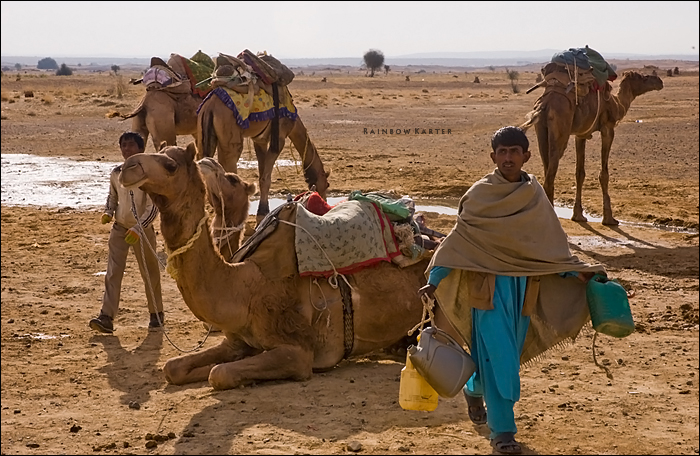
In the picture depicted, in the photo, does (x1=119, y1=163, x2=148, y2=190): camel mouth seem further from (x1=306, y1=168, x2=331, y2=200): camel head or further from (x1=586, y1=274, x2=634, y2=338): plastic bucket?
(x1=306, y1=168, x2=331, y2=200): camel head

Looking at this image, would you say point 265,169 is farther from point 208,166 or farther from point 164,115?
point 208,166

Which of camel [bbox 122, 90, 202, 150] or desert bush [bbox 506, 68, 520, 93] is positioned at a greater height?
camel [bbox 122, 90, 202, 150]

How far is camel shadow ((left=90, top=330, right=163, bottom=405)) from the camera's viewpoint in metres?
6.53

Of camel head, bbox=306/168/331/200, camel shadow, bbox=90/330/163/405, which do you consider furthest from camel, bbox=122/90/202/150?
camel shadow, bbox=90/330/163/405

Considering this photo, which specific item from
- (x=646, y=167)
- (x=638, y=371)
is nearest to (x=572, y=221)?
(x=646, y=167)

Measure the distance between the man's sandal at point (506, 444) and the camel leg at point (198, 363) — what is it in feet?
7.08

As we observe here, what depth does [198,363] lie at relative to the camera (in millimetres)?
6539

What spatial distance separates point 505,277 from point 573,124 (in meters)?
8.61

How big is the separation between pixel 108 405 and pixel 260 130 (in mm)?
7053

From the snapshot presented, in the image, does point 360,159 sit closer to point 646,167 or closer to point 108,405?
point 646,167

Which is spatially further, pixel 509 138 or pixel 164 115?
pixel 164 115

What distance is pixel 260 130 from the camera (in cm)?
1284

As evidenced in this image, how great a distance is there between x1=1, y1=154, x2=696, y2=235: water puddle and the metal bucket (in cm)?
747

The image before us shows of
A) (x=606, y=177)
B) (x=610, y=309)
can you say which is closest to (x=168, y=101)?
(x=606, y=177)
